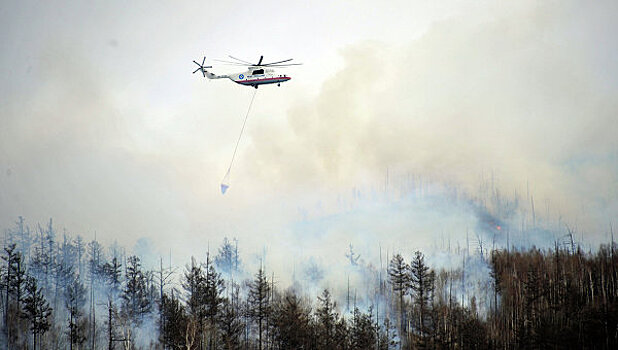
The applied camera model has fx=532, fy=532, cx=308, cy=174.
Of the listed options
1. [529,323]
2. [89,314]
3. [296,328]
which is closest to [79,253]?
[89,314]

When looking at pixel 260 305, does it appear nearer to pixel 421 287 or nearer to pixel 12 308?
pixel 421 287

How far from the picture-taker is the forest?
2778 inches

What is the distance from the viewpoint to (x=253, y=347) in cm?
8462

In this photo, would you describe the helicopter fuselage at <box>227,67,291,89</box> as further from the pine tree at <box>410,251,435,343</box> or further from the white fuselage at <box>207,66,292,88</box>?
the pine tree at <box>410,251,435,343</box>

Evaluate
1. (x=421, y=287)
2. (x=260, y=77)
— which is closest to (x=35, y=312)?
(x=260, y=77)

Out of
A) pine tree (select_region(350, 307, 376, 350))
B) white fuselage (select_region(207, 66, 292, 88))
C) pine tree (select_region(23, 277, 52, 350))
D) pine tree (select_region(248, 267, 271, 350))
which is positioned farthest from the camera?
pine tree (select_region(248, 267, 271, 350))

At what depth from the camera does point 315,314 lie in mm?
78000

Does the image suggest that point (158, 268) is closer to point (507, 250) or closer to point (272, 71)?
point (272, 71)

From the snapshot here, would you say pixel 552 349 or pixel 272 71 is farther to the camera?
pixel 552 349

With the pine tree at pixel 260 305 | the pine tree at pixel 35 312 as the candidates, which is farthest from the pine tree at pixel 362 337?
the pine tree at pixel 35 312

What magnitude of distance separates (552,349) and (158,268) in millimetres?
95139

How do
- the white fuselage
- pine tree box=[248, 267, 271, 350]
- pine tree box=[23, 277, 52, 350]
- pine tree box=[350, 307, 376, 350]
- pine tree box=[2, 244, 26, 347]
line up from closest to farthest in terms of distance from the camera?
the white fuselage
pine tree box=[350, 307, 376, 350]
pine tree box=[23, 277, 52, 350]
pine tree box=[248, 267, 271, 350]
pine tree box=[2, 244, 26, 347]

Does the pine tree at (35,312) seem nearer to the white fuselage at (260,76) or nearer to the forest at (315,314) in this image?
the forest at (315,314)

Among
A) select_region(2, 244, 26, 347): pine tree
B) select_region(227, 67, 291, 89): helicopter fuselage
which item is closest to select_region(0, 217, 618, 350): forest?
select_region(2, 244, 26, 347): pine tree
